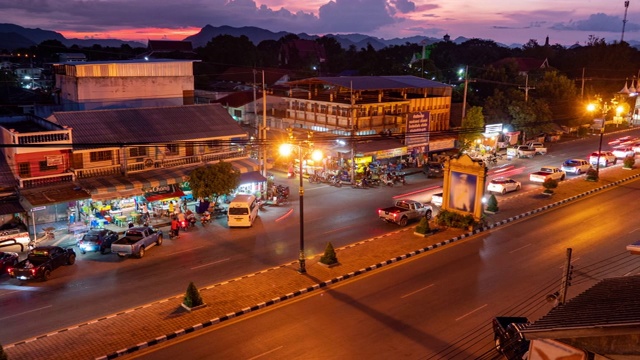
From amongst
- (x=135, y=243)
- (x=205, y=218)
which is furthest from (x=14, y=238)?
(x=205, y=218)

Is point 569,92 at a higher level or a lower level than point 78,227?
higher

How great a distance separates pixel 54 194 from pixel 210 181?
8.58 m

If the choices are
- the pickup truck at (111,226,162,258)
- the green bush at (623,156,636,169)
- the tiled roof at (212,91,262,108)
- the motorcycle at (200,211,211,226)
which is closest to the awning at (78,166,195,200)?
the motorcycle at (200,211,211,226)

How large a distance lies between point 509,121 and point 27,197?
162 feet

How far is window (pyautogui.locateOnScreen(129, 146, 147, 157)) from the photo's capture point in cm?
3281

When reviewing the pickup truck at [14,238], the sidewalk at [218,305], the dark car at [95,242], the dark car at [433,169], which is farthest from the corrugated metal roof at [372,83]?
the pickup truck at [14,238]

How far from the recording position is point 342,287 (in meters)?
21.2

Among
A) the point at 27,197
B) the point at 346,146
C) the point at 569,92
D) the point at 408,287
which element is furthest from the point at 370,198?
the point at 569,92

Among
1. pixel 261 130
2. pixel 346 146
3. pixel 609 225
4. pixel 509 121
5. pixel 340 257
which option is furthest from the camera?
pixel 509 121

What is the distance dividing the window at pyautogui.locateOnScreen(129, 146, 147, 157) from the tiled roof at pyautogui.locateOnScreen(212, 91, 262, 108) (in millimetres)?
27185

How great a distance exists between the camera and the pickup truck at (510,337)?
14852 mm

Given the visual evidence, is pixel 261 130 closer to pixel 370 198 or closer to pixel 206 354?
pixel 370 198

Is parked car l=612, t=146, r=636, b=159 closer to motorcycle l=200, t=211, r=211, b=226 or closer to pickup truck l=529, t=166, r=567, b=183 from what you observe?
pickup truck l=529, t=166, r=567, b=183

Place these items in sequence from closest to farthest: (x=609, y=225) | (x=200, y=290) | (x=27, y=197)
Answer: (x=200, y=290)
(x=27, y=197)
(x=609, y=225)
